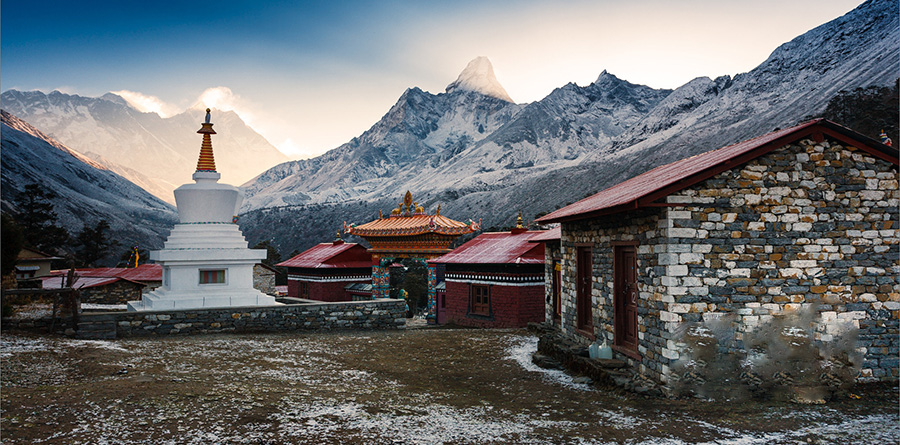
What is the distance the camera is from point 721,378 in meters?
9.19

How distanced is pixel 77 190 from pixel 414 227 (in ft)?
412

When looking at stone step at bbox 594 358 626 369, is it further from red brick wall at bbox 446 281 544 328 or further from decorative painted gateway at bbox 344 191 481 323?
decorative painted gateway at bbox 344 191 481 323

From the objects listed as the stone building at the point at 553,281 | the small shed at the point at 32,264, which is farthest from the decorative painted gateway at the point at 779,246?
the small shed at the point at 32,264

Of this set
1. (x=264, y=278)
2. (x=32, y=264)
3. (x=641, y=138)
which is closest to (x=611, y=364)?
(x=264, y=278)

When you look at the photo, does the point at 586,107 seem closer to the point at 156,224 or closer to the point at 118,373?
the point at 156,224

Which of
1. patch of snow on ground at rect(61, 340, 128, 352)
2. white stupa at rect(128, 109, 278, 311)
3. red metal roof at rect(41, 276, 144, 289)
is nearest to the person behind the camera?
patch of snow on ground at rect(61, 340, 128, 352)

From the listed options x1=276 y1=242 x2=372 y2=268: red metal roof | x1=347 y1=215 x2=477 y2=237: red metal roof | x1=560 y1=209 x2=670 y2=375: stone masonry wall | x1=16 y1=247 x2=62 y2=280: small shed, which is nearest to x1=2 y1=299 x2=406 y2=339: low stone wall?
x1=560 y1=209 x2=670 y2=375: stone masonry wall

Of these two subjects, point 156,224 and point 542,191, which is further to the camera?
point 156,224

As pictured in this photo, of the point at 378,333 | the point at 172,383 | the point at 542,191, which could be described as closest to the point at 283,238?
the point at 542,191

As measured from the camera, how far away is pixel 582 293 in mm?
12766

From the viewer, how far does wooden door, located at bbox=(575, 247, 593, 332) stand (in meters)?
12.7

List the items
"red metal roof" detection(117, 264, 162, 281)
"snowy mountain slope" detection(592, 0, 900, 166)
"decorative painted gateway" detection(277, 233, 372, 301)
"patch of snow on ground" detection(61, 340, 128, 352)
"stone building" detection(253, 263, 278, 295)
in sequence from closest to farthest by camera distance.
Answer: "patch of snow on ground" detection(61, 340, 128, 352), "red metal roof" detection(117, 264, 162, 281), "decorative painted gateway" detection(277, 233, 372, 301), "stone building" detection(253, 263, 278, 295), "snowy mountain slope" detection(592, 0, 900, 166)

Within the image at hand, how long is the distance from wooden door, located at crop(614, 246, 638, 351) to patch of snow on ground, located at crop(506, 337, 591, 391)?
120cm

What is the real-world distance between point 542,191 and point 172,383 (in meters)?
83.9
